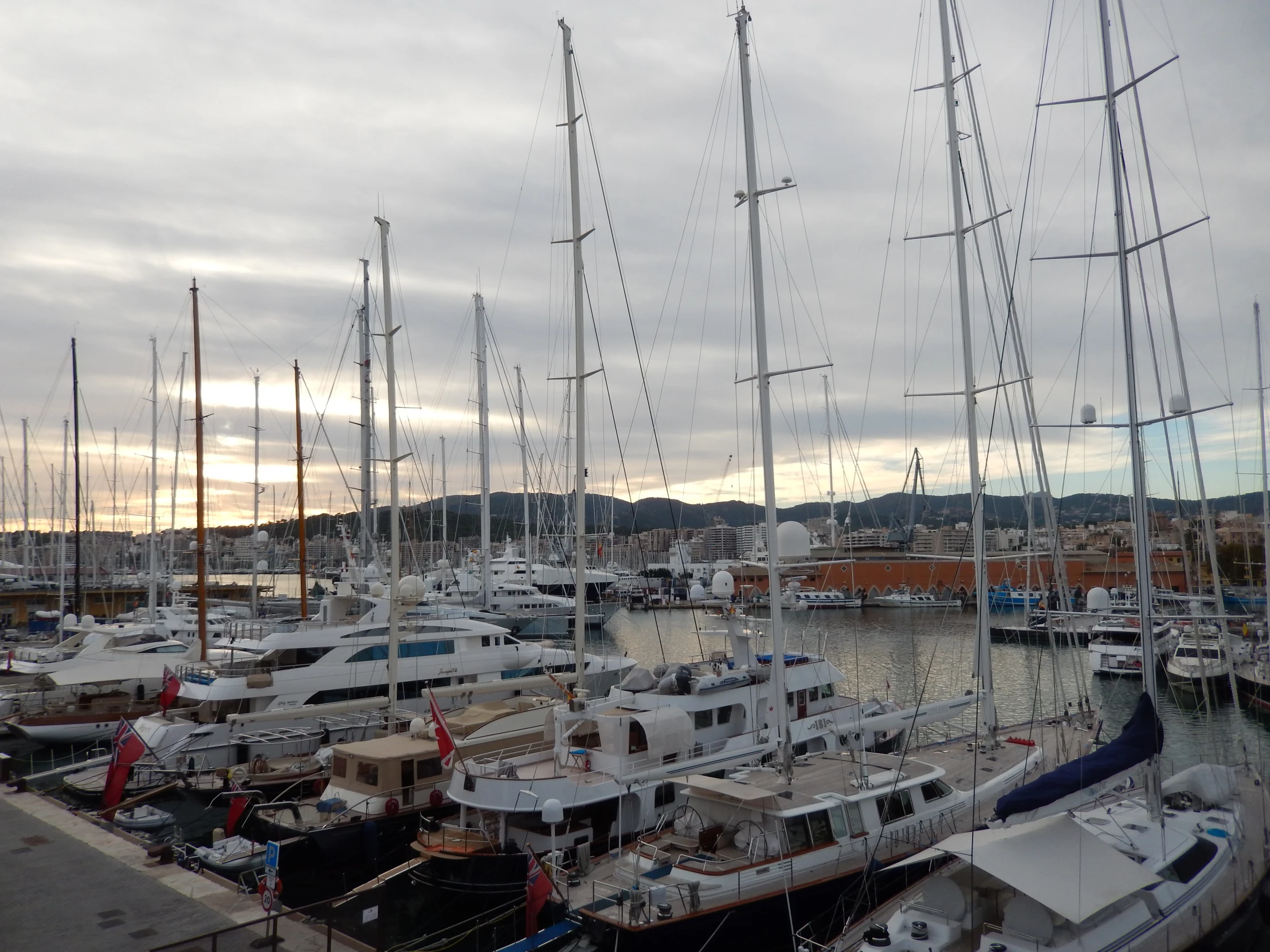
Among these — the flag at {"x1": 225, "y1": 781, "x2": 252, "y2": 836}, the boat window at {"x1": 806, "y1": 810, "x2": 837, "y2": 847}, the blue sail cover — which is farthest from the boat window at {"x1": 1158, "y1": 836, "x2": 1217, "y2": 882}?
the flag at {"x1": 225, "y1": 781, "x2": 252, "y2": 836}

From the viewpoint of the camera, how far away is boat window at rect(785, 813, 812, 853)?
13211mm

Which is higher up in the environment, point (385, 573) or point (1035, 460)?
point (1035, 460)

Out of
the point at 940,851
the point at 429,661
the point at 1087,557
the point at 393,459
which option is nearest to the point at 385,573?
the point at 429,661

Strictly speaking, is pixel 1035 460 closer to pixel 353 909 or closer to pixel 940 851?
pixel 940 851

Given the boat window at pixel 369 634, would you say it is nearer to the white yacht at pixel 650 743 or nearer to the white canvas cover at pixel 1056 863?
the white yacht at pixel 650 743

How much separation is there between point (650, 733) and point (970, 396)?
406 inches

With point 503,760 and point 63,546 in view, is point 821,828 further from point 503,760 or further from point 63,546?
point 63,546

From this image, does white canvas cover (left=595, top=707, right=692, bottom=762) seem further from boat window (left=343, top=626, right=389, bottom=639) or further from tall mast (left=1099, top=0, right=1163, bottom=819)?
boat window (left=343, top=626, right=389, bottom=639)

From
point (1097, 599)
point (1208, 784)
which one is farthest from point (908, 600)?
point (1208, 784)

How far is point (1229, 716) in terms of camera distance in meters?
30.5

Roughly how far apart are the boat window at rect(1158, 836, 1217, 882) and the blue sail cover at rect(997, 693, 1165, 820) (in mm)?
1478

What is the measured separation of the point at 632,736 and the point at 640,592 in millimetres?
78504

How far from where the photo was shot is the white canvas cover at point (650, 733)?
53.8ft

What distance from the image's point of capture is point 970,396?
1916cm
